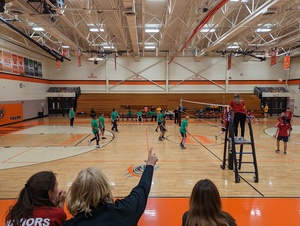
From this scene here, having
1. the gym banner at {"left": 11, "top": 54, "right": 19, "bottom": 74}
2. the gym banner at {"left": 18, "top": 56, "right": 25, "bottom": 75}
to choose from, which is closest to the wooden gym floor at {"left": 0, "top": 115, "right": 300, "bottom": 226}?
the gym banner at {"left": 11, "top": 54, "right": 19, "bottom": 74}

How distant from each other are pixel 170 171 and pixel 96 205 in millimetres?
6071

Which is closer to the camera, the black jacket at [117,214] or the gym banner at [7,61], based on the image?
the black jacket at [117,214]

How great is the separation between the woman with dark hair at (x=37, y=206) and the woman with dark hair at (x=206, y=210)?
1.16m

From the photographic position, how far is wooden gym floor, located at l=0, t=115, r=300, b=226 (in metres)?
4.69

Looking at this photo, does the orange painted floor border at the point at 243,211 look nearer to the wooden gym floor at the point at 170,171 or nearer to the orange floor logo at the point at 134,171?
the wooden gym floor at the point at 170,171

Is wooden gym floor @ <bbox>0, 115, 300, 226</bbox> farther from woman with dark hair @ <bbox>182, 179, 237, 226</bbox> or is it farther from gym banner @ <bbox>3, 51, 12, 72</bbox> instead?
gym banner @ <bbox>3, 51, 12, 72</bbox>

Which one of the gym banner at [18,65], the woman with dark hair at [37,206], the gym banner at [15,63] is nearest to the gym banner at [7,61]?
the gym banner at [18,65]

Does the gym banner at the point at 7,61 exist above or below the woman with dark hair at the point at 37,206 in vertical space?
above

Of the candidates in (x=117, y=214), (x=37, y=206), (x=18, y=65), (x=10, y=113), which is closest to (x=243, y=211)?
(x=117, y=214)

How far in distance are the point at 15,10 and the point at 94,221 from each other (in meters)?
12.7

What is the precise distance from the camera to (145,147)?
1087 cm

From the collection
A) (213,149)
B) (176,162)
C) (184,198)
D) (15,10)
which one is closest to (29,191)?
(184,198)

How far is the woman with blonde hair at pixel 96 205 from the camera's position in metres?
1.44

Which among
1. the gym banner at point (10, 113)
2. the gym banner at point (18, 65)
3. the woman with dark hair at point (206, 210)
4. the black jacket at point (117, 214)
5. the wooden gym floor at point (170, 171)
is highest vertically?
the gym banner at point (18, 65)
